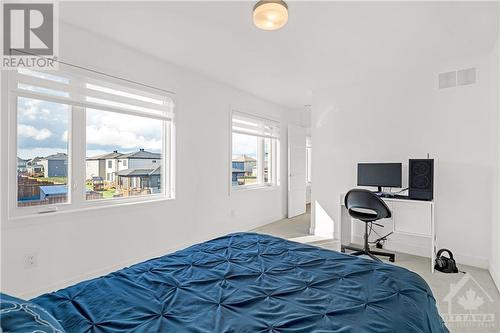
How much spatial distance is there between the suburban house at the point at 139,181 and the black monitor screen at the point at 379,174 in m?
2.80

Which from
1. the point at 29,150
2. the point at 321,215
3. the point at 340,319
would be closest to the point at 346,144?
the point at 321,215

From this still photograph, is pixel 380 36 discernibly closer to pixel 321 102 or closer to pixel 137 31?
pixel 321 102

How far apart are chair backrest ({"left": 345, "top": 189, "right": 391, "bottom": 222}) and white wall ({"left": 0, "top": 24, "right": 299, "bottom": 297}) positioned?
195 cm

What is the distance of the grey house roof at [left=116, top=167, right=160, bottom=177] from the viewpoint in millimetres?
3206

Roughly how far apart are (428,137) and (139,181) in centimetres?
374

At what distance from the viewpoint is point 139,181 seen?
11.1ft

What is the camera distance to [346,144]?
167 inches

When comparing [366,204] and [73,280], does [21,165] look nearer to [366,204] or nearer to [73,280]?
[73,280]

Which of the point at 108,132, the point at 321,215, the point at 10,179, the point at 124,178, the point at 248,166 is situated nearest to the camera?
the point at 10,179

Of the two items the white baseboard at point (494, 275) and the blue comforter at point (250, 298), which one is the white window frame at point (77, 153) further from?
A: the white baseboard at point (494, 275)

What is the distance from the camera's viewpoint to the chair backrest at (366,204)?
316 centimetres

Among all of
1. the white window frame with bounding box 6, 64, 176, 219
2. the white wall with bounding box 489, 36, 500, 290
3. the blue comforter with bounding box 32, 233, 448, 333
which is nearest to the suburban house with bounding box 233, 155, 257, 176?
the white window frame with bounding box 6, 64, 176, 219

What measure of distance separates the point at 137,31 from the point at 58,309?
2469 millimetres

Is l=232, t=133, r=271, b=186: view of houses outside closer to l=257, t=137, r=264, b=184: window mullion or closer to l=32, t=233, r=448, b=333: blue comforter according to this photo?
l=257, t=137, r=264, b=184: window mullion
